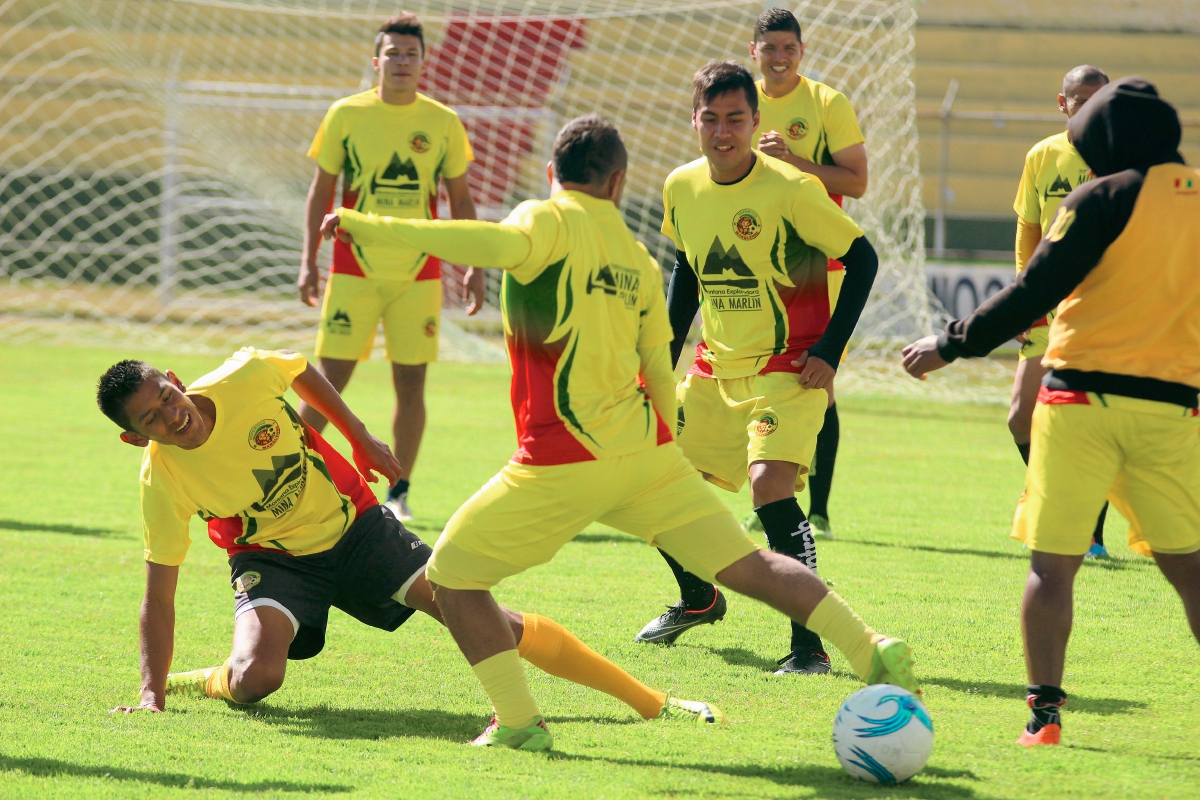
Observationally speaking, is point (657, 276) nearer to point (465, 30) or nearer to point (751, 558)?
point (751, 558)

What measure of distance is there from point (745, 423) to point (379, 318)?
122 inches

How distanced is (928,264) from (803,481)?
35.9ft

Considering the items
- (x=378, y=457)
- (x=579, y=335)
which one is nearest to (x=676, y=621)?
(x=378, y=457)

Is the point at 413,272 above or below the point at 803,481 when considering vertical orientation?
above

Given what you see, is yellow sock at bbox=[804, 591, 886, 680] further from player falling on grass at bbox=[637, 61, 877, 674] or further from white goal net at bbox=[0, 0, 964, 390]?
white goal net at bbox=[0, 0, 964, 390]

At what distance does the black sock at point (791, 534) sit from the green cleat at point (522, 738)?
1.10 metres

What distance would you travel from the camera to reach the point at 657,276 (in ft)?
11.5

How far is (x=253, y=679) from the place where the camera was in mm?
3963

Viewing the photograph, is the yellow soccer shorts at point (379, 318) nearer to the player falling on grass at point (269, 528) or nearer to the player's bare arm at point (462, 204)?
the player's bare arm at point (462, 204)

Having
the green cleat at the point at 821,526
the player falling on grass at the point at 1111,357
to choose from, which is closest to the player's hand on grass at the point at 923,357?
the player falling on grass at the point at 1111,357

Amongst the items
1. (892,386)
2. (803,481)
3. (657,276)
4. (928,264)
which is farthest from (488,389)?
(657,276)

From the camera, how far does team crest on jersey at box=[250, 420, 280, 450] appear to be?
13.8 feet

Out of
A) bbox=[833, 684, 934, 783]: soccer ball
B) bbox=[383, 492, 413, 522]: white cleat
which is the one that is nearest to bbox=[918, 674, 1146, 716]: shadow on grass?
bbox=[833, 684, 934, 783]: soccer ball

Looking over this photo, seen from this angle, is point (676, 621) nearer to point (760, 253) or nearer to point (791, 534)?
point (791, 534)
